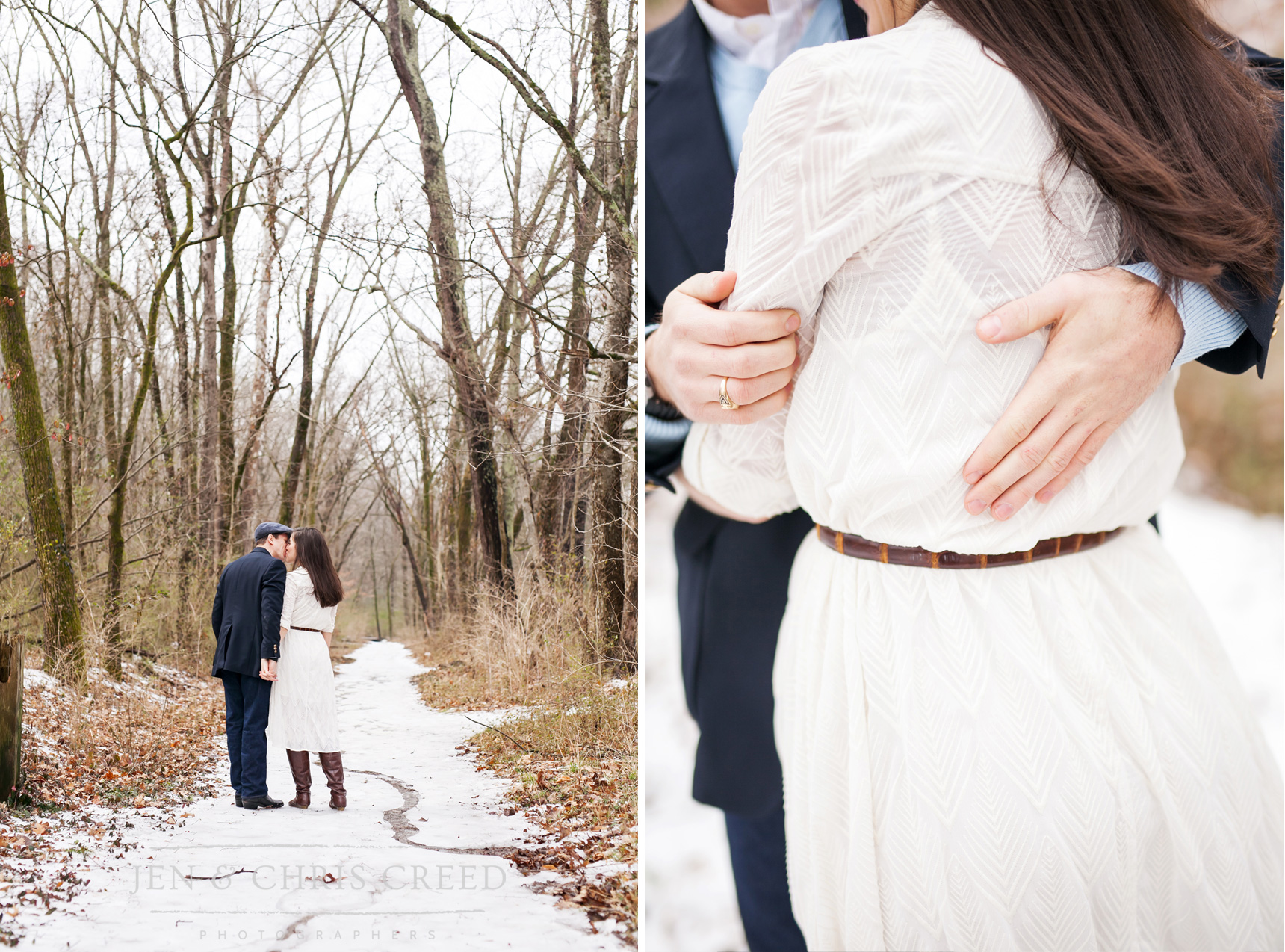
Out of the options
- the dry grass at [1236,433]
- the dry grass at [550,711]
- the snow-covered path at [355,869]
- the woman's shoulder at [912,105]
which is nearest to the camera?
the woman's shoulder at [912,105]

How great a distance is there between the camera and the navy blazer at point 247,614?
1.77 meters

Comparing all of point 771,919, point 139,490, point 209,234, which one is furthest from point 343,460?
point 771,919

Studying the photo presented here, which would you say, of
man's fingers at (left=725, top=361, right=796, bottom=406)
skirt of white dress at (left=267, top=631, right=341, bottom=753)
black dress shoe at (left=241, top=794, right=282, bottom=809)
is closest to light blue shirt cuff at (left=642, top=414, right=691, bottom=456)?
man's fingers at (left=725, top=361, right=796, bottom=406)

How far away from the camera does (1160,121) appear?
36.2 inches

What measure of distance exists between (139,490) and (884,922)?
1.70m

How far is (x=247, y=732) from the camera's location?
69.7 inches

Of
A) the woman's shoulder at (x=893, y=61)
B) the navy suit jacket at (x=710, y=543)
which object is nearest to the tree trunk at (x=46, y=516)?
the navy suit jacket at (x=710, y=543)

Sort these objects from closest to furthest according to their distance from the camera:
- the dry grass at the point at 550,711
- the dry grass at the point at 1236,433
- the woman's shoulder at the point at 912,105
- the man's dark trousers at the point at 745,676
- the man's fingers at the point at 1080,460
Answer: the woman's shoulder at the point at 912,105, the man's fingers at the point at 1080,460, the man's dark trousers at the point at 745,676, the dry grass at the point at 1236,433, the dry grass at the point at 550,711

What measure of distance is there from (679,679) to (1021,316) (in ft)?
4.86

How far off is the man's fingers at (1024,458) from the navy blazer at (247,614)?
1.48 meters

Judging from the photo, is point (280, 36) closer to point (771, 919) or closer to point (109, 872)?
point (109, 872)

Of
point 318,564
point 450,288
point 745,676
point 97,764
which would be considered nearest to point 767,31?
point 450,288

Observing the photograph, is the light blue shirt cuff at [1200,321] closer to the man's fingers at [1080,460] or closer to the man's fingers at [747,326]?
the man's fingers at [1080,460]

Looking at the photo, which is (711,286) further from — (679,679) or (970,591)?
(679,679)
